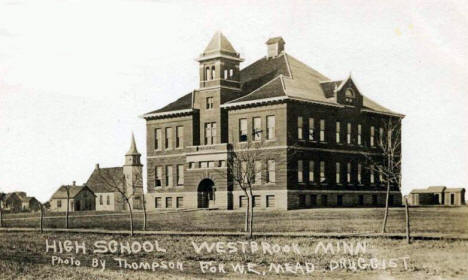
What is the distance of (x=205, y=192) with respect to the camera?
52.3 m

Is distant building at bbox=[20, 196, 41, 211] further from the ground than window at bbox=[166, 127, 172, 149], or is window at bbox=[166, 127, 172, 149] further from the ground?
window at bbox=[166, 127, 172, 149]

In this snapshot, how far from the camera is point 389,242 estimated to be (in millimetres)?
23984

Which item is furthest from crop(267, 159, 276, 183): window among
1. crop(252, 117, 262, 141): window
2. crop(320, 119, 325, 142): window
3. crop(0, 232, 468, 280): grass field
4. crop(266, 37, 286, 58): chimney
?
crop(0, 232, 468, 280): grass field

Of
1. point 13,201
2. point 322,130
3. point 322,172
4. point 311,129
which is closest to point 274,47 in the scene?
point 311,129

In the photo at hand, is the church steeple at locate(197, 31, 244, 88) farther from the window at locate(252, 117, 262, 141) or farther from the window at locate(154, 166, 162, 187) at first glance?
the window at locate(154, 166, 162, 187)

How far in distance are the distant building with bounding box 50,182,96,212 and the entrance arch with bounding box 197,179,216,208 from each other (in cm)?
1309

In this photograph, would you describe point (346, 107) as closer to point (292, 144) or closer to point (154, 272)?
point (292, 144)

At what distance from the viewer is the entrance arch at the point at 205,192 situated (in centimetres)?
5219

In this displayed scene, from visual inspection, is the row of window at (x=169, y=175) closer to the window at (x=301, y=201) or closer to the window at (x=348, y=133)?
the window at (x=301, y=201)

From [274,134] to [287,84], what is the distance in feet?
11.4

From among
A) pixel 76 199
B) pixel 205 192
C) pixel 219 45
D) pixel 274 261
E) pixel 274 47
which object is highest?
pixel 274 47

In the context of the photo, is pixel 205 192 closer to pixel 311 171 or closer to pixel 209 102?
pixel 209 102

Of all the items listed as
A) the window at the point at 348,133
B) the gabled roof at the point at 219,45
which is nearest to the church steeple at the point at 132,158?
the gabled roof at the point at 219,45

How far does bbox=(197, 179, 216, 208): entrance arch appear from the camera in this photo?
5219 centimetres
